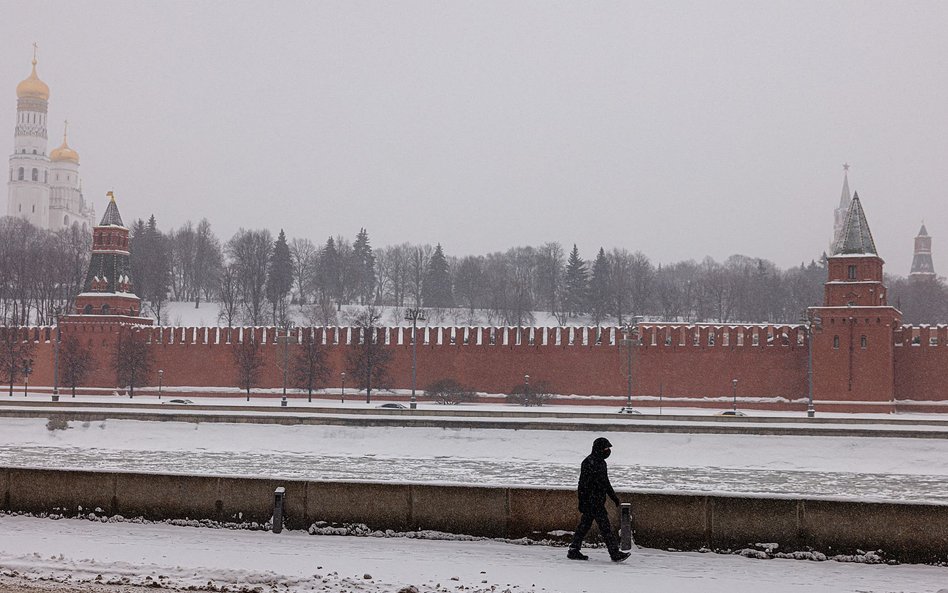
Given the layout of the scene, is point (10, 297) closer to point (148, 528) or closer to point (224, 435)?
point (224, 435)

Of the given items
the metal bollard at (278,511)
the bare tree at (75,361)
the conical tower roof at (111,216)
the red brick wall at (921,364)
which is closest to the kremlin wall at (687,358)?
the red brick wall at (921,364)

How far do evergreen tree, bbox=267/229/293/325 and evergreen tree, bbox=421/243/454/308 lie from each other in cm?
1141

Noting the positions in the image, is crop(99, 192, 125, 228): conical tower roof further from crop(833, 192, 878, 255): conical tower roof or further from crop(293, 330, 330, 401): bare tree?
crop(833, 192, 878, 255): conical tower roof

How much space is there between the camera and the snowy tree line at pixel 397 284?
66.8 metres

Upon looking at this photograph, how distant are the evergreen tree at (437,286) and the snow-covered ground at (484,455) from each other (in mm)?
56556

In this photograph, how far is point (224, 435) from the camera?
22.2 metres

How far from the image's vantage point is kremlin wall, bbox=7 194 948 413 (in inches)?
1264

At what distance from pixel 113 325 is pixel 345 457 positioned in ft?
81.8

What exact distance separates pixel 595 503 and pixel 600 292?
209ft

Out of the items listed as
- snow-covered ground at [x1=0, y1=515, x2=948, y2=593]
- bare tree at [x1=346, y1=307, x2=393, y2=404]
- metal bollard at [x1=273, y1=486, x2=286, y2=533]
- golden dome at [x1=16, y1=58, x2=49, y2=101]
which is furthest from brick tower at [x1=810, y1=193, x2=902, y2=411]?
golden dome at [x1=16, y1=58, x2=49, y2=101]

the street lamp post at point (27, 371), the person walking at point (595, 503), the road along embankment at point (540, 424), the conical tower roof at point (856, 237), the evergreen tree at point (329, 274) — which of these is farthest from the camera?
the evergreen tree at point (329, 274)

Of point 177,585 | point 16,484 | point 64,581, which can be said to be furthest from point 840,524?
point 16,484

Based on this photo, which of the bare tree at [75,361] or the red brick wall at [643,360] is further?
the bare tree at [75,361]

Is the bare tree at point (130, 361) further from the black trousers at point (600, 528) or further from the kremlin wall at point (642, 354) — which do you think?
the black trousers at point (600, 528)
